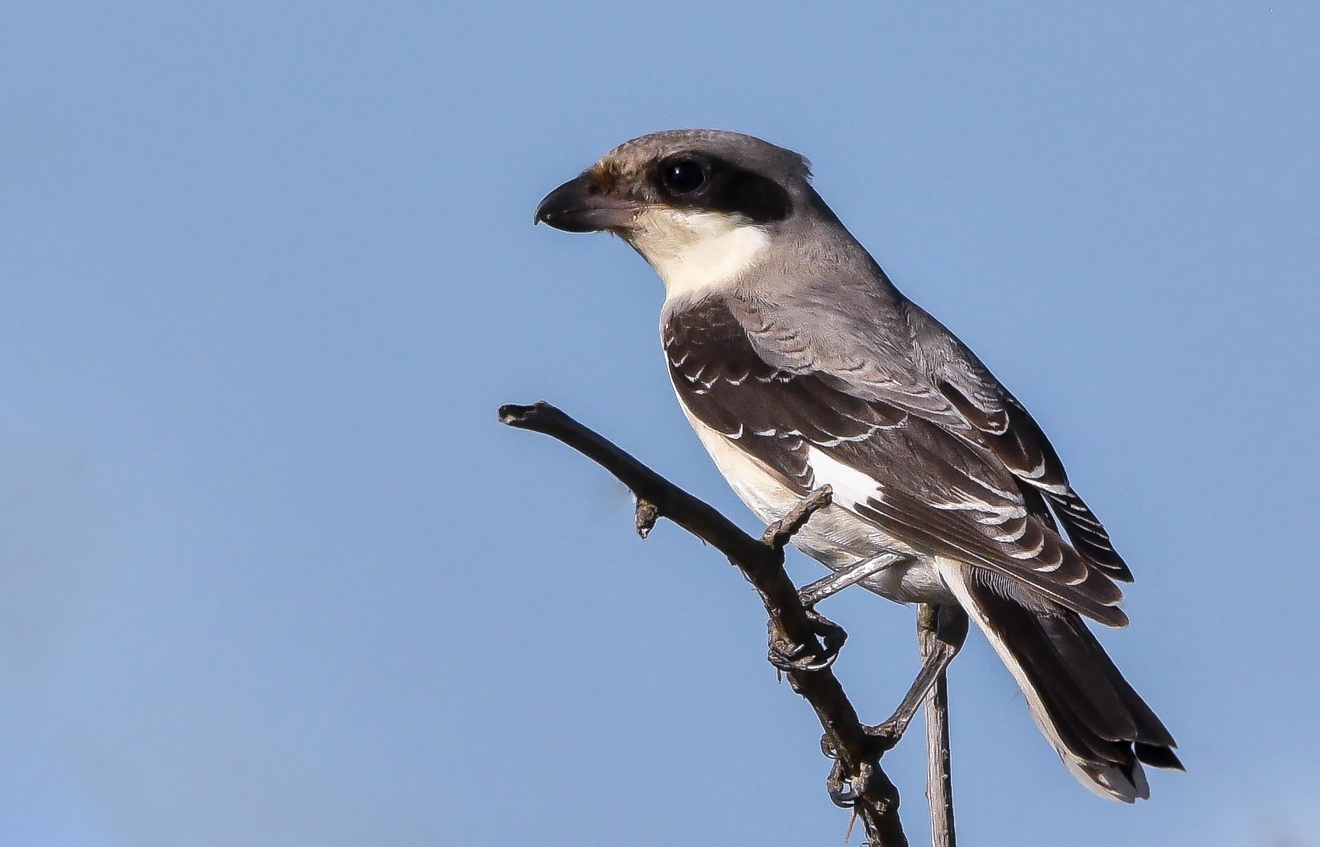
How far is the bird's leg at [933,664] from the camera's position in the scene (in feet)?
12.2

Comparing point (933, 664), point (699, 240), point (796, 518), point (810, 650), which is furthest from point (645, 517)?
point (699, 240)

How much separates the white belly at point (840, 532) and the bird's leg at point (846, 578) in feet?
0.12

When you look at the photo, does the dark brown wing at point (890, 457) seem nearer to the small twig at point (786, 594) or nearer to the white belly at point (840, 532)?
the white belly at point (840, 532)

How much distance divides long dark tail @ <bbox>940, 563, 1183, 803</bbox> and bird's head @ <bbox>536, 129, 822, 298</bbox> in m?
1.91

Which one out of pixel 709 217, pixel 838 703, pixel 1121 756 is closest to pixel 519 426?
pixel 838 703

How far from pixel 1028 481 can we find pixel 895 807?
122cm

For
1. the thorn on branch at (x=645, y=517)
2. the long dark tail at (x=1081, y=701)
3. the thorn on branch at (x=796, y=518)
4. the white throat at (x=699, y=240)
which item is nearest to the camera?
the thorn on branch at (x=645, y=517)

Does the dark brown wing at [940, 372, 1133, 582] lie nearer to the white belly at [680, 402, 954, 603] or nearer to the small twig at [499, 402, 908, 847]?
the white belly at [680, 402, 954, 603]

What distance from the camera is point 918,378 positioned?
4.52 metres

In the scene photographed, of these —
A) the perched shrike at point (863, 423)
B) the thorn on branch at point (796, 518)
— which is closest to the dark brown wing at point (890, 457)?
the perched shrike at point (863, 423)

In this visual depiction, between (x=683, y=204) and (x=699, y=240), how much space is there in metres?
0.14

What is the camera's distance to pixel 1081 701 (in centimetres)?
360

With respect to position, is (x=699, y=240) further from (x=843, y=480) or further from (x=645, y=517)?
(x=645, y=517)

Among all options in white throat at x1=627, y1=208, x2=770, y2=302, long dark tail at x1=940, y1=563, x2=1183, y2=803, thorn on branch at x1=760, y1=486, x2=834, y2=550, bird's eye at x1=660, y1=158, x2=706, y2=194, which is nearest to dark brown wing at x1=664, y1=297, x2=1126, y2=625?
long dark tail at x1=940, y1=563, x2=1183, y2=803
